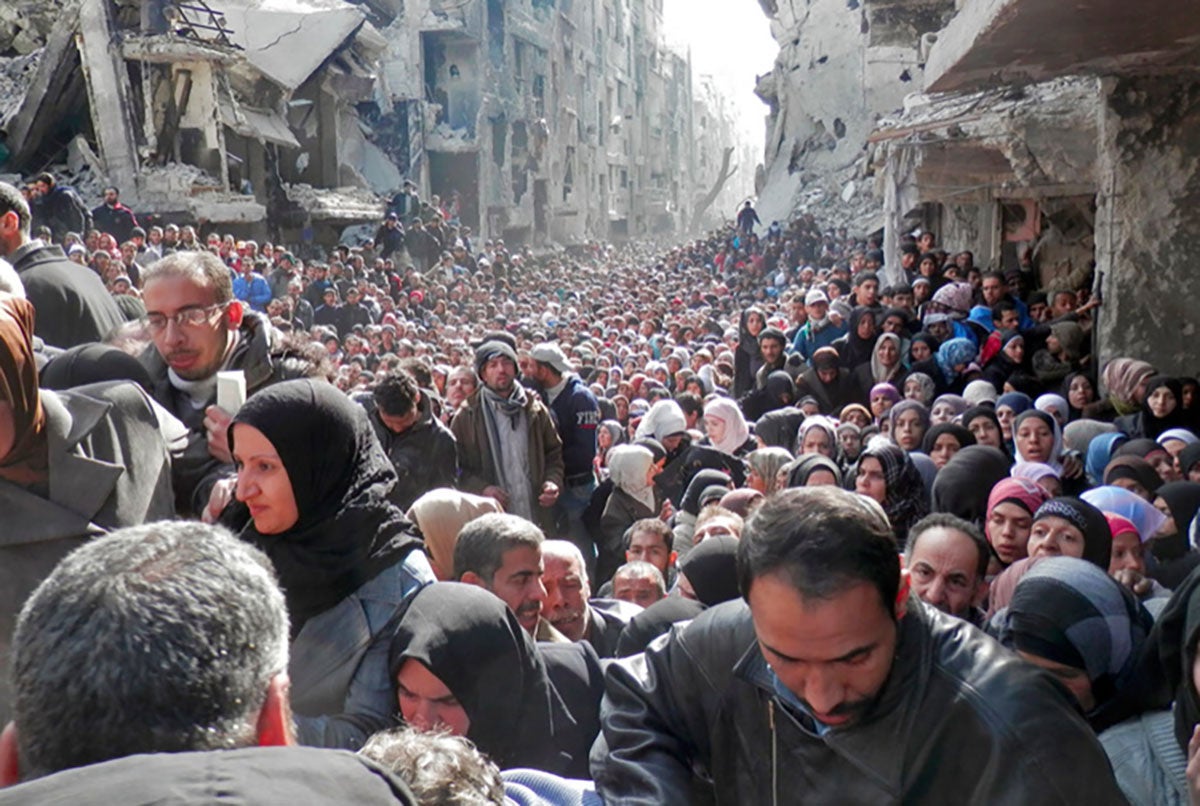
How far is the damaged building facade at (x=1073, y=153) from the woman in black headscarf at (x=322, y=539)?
4.10 m

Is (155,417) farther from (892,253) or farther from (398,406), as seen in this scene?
(892,253)

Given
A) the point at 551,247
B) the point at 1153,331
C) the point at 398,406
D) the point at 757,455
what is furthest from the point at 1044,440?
the point at 551,247

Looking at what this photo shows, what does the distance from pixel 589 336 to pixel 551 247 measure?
29634mm

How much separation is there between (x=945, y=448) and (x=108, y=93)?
700 inches

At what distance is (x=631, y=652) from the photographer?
3291mm

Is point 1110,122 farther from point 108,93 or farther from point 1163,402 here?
point 108,93

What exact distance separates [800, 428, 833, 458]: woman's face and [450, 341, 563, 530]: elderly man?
157 centimetres

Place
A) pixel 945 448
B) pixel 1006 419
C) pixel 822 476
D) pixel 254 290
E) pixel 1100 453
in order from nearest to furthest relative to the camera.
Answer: pixel 822 476 < pixel 945 448 < pixel 1100 453 < pixel 1006 419 < pixel 254 290

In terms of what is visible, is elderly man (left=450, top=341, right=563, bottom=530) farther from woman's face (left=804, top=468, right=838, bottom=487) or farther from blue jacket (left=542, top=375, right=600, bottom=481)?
woman's face (left=804, top=468, right=838, bottom=487)

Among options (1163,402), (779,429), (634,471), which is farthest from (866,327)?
(634,471)

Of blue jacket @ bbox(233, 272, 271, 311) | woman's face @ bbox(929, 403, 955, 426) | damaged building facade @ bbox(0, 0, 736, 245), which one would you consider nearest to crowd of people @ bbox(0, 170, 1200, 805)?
woman's face @ bbox(929, 403, 955, 426)

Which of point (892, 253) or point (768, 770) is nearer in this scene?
point (768, 770)

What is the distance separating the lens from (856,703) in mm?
1931

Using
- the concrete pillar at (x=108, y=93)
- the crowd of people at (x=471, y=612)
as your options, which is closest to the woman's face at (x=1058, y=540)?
the crowd of people at (x=471, y=612)
